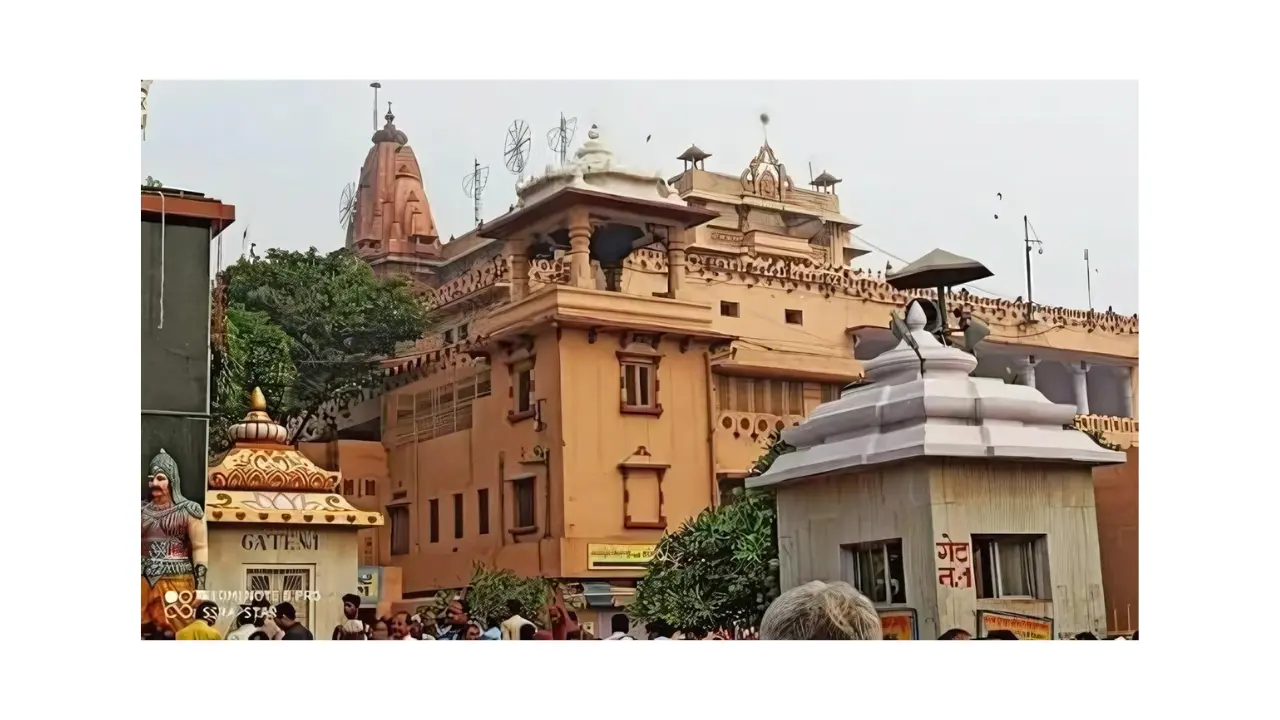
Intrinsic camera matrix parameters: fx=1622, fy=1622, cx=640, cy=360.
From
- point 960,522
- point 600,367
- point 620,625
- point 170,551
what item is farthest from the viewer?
point 600,367

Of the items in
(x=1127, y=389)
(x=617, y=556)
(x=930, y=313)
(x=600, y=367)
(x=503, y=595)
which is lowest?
(x=503, y=595)

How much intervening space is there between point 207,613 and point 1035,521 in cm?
446

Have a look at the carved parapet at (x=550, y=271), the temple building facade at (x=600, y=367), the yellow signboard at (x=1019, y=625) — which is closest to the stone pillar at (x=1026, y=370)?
the temple building facade at (x=600, y=367)

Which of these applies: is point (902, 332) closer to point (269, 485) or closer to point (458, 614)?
point (458, 614)

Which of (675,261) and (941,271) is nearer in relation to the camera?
(941,271)

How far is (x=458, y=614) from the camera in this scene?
29.7 ft

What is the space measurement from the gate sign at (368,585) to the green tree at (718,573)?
1.43m

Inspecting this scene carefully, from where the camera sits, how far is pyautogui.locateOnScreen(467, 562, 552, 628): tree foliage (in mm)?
9078

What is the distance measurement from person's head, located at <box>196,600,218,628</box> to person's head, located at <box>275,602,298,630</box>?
0.33 m

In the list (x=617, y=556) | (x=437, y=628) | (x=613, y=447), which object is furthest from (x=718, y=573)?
(x=437, y=628)

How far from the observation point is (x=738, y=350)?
9750 millimetres

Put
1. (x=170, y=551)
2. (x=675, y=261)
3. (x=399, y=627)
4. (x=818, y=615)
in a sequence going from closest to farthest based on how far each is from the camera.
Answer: (x=818, y=615) → (x=170, y=551) → (x=399, y=627) → (x=675, y=261)

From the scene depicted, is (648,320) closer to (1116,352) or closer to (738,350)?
(738,350)

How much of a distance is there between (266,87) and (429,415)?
210 cm
